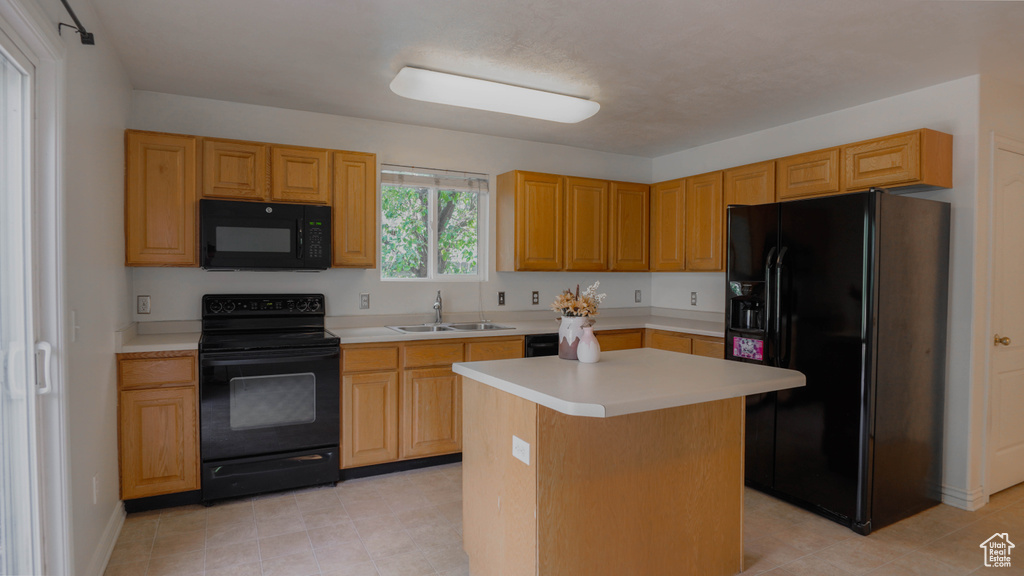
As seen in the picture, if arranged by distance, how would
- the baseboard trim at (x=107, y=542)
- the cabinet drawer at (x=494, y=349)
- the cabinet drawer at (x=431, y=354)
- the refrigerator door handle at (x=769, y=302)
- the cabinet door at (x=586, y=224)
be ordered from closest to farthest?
1. the baseboard trim at (x=107, y=542)
2. the refrigerator door handle at (x=769, y=302)
3. the cabinet drawer at (x=431, y=354)
4. the cabinet drawer at (x=494, y=349)
5. the cabinet door at (x=586, y=224)

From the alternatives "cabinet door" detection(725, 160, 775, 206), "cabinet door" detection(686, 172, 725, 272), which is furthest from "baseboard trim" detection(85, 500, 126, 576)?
"cabinet door" detection(725, 160, 775, 206)

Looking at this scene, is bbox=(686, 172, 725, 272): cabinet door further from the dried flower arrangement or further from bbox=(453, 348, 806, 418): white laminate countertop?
the dried flower arrangement

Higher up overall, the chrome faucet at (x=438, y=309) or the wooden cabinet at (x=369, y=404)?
the chrome faucet at (x=438, y=309)

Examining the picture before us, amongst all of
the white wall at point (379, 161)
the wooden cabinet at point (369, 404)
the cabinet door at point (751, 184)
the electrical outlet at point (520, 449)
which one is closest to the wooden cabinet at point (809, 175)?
the cabinet door at point (751, 184)

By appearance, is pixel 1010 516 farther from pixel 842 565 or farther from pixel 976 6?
pixel 976 6

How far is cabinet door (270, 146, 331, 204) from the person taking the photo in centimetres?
345

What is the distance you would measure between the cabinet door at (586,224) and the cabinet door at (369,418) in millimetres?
1827

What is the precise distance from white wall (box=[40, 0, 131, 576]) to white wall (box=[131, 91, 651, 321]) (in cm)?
41

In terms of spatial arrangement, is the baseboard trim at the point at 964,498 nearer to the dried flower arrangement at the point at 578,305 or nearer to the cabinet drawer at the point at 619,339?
the cabinet drawer at the point at 619,339

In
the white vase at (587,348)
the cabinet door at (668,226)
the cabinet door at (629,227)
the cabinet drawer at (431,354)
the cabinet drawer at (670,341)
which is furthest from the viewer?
the cabinet door at (629,227)

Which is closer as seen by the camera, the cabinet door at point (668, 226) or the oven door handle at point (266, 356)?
the oven door handle at point (266, 356)

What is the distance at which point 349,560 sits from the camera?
2.48m

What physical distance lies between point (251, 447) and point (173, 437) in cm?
40

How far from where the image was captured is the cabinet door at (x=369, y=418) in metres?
3.40
